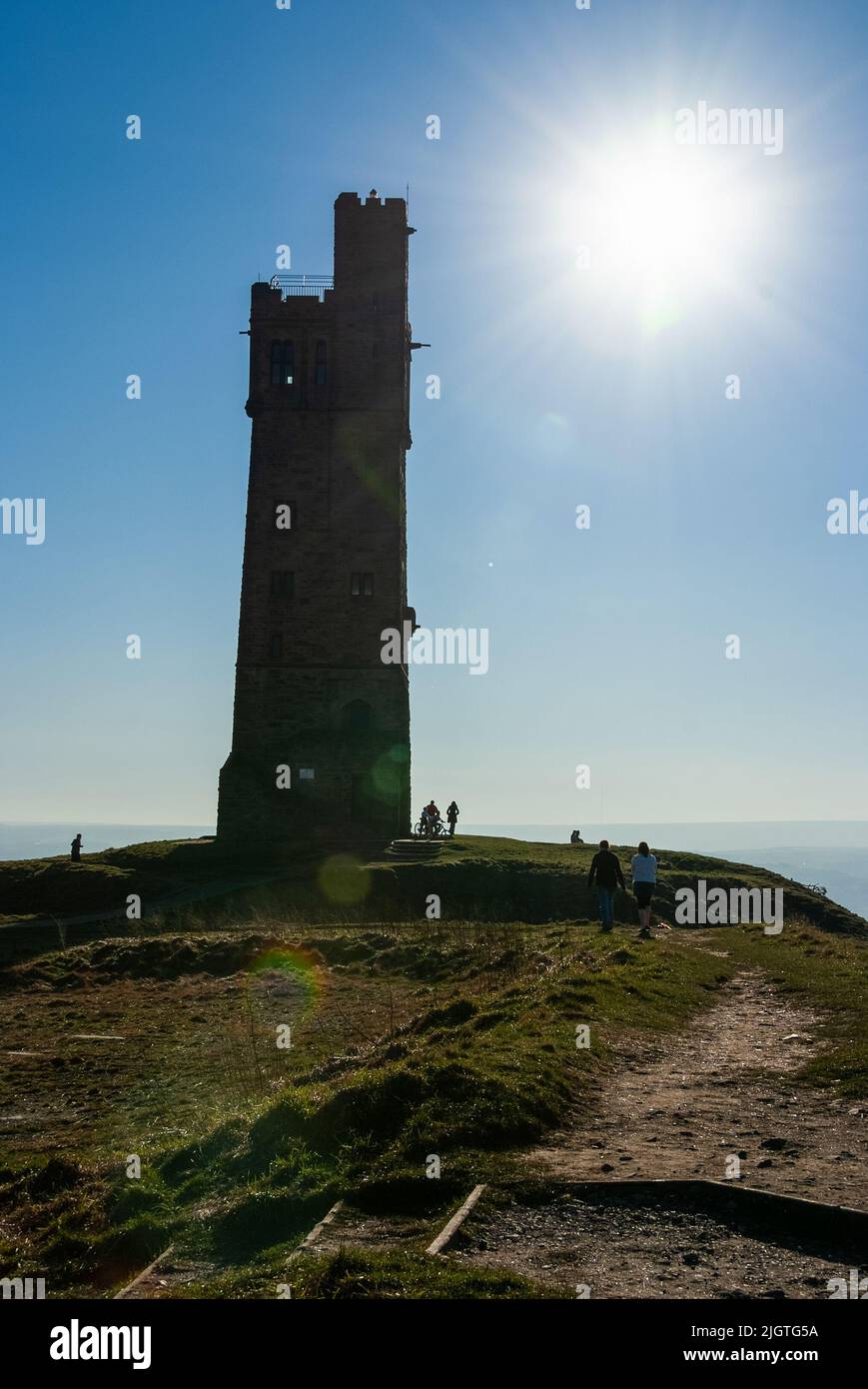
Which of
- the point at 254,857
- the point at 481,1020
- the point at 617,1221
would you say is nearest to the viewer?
the point at 617,1221

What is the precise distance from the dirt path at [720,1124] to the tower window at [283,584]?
126 feet

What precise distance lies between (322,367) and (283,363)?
1.89m

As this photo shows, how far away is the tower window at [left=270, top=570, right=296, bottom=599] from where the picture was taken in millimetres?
50594

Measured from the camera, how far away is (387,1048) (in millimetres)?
13227

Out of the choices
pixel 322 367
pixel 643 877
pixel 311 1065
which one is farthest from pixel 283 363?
pixel 311 1065

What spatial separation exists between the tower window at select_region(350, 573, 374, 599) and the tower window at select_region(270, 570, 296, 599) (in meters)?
2.70

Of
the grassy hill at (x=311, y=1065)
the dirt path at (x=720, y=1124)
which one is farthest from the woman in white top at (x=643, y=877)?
the dirt path at (x=720, y=1124)

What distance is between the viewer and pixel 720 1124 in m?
10.3

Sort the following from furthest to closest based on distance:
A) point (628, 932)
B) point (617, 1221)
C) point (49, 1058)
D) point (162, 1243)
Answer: point (628, 932)
point (49, 1058)
point (162, 1243)
point (617, 1221)

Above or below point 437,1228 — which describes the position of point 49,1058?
below

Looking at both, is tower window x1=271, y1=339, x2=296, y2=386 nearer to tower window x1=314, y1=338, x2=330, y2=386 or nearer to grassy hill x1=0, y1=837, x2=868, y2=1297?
tower window x1=314, y1=338, x2=330, y2=386

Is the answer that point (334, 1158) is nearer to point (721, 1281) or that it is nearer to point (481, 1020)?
point (721, 1281)
